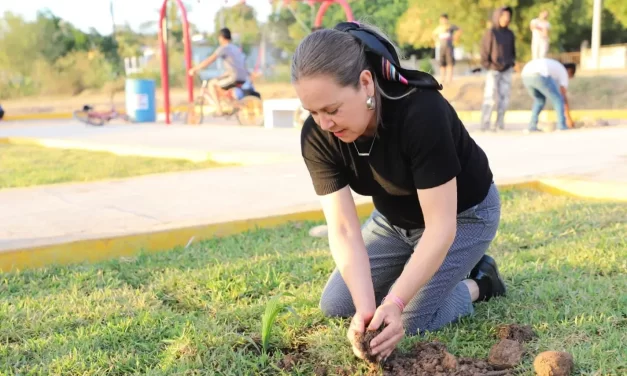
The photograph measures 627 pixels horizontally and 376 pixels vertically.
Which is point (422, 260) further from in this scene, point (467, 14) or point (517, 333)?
point (467, 14)

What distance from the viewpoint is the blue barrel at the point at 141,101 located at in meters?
17.0

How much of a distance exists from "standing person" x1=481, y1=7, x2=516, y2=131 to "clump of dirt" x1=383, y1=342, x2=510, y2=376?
8344mm

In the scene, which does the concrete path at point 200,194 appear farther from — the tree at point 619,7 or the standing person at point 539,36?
the tree at point 619,7

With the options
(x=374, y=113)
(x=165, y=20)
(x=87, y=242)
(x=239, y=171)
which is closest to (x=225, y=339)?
(x=374, y=113)

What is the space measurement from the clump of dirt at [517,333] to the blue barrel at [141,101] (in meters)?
→ 15.4

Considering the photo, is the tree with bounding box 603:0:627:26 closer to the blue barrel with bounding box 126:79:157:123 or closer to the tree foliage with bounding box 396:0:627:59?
the tree foliage with bounding box 396:0:627:59

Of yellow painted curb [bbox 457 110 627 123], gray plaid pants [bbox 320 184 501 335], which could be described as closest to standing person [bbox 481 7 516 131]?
yellow painted curb [bbox 457 110 627 123]

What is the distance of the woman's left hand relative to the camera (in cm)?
221

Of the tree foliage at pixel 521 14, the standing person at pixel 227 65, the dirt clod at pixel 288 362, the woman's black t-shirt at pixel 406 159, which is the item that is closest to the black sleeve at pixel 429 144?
the woman's black t-shirt at pixel 406 159

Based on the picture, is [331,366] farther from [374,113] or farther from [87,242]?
[87,242]

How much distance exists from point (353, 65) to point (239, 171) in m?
4.66

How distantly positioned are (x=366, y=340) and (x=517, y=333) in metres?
0.61

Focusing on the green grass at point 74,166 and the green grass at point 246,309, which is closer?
the green grass at point 246,309

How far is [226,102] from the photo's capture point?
13836mm
